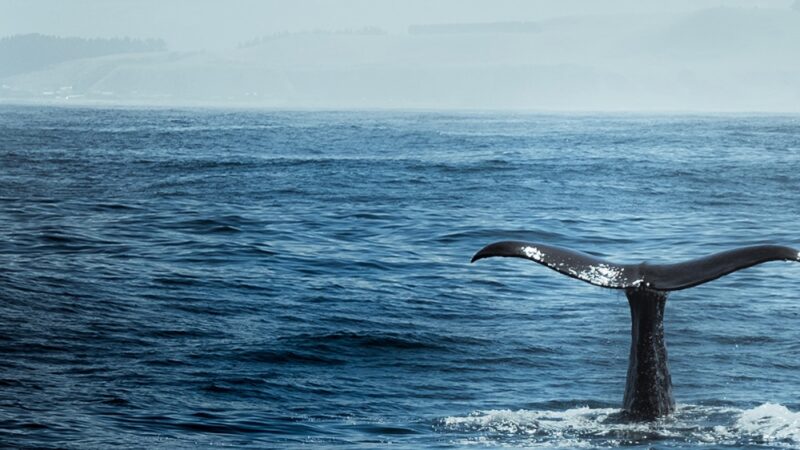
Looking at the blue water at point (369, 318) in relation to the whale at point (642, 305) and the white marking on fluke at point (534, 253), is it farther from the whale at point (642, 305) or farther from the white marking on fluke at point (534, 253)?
the white marking on fluke at point (534, 253)

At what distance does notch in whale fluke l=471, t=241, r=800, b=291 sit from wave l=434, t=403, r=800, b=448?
3.23ft

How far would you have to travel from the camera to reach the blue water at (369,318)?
8953mm

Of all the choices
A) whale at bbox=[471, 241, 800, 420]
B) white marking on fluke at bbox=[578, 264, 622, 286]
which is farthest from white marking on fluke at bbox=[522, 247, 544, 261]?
white marking on fluke at bbox=[578, 264, 622, 286]

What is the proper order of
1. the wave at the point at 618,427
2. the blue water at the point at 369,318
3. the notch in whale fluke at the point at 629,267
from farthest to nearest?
the blue water at the point at 369,318 → the wave at the point at 618,427 → the notch in whale fluke at the point at 629,267

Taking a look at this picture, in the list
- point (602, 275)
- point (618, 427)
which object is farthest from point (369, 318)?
point (618, 427)

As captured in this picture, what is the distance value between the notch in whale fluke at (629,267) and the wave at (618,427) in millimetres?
985

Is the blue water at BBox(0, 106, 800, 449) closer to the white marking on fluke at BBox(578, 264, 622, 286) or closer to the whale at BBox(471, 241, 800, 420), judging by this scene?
the whale at BBox(471, 241, 800, 420)

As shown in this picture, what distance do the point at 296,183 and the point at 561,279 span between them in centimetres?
1475

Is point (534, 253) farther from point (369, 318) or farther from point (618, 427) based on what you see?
point (369, 318)

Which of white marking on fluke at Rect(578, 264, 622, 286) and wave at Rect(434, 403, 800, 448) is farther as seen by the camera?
white marking on fluke at Rect(578, 264, 622, 286)

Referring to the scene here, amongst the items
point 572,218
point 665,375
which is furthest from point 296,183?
point 665,375

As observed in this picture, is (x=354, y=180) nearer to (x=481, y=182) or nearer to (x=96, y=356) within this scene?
(x=481, y=182)

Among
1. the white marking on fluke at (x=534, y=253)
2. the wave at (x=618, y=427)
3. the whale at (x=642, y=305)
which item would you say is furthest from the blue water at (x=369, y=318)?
the white marking on fluke at (x=534, y=253)

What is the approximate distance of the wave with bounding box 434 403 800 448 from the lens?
833 centimetres
